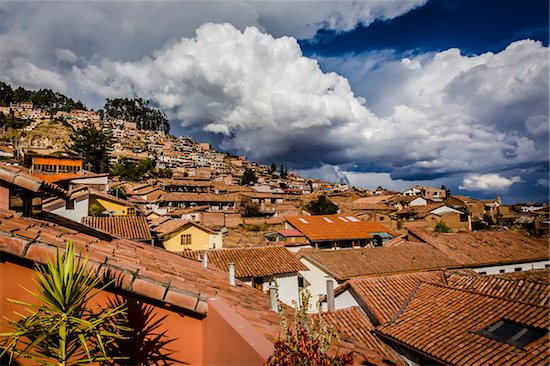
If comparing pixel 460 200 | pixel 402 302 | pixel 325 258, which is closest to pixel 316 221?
pixel 325 258

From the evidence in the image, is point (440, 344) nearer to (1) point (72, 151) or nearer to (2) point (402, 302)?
(2) point (402, 302)

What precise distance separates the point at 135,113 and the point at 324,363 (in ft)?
529

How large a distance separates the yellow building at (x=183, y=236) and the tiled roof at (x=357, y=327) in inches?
809

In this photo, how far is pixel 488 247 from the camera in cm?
2903

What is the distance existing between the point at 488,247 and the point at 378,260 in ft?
41.4

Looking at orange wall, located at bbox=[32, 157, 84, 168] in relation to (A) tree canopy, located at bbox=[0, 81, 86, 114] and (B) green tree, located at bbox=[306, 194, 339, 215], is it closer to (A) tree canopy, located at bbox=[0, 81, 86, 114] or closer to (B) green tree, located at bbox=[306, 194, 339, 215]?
(B) green tree, located at bbox=[306, 194, 339, 215]

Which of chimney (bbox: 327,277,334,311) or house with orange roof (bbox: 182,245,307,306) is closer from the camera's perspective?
chimney (bbox: 327,277,334,311)

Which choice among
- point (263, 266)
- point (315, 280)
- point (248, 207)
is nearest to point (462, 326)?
point (263, 266)

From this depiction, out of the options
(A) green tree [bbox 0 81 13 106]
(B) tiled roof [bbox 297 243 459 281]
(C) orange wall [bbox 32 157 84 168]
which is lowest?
(B) tiled roof [bbox 297 243 459 281]

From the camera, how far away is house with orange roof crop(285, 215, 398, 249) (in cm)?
3512

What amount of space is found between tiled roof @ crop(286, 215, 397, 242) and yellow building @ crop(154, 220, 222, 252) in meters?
11.1

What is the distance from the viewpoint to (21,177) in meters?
5.30

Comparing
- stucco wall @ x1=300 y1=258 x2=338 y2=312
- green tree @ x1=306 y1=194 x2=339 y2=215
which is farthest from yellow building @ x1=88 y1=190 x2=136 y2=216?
green tree @ x1=306 y1=194 x2=339 y2=215

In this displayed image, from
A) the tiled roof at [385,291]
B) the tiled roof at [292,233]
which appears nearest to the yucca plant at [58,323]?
the tiled roof at [385,291]
